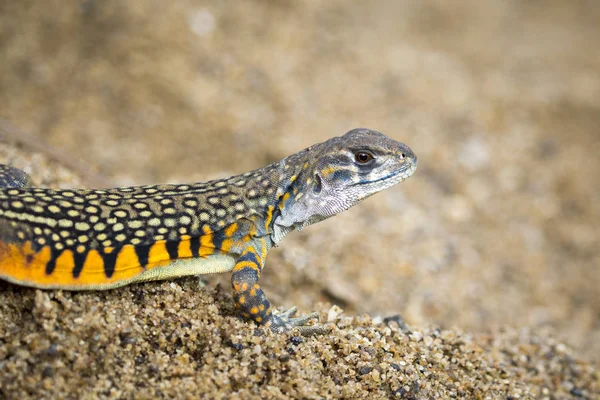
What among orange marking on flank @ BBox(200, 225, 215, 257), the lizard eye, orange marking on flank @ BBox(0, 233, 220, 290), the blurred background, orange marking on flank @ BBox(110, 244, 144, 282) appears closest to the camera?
orange marking on flank @ BBox(0, 233, 220, 290)

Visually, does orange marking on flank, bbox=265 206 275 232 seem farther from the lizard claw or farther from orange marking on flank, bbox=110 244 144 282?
orange marking on flank, bbox=110 244 144 282

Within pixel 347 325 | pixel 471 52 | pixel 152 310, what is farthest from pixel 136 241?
pixel 471 52

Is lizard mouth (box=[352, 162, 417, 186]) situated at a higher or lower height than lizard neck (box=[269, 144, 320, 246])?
higher

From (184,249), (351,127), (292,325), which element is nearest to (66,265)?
(184,249)

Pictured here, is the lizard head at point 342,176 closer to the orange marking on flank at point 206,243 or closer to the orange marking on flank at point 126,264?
the orange marking on flank at point 206,243

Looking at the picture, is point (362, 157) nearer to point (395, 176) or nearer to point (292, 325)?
point (395, 176)

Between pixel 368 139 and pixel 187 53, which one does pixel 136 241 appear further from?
pixel 187 53

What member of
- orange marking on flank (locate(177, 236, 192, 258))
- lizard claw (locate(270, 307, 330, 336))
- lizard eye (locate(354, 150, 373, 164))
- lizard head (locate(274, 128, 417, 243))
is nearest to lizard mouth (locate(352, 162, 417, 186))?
lizard head (locate(274, 128, 417, 243))
